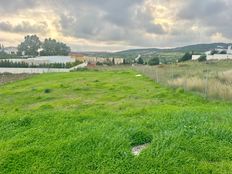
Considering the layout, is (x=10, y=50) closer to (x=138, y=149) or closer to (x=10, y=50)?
(x=10, y=50)

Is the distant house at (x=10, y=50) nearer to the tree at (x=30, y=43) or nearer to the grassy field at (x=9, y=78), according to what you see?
the tree at (x=30, y=43)

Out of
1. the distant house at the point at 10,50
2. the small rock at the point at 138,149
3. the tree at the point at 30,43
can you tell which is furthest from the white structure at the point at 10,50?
the small rock at the point at 138,149

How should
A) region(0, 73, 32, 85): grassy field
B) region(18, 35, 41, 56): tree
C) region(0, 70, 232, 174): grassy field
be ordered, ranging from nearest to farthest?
region(0, 70, 232, 174): grassy field, region(0, 73, 32, 85): grassy field, region(18, 35, 41, 56): tree

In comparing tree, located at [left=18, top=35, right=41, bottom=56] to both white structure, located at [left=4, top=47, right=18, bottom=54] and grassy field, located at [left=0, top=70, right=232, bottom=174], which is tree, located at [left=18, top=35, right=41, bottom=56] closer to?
white structure, located at [left=4, top=47, right=18, bottom=54]

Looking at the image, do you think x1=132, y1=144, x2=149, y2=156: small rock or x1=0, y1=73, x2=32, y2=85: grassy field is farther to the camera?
x1=0, y1=73, x2=32, y2=85: grassy field

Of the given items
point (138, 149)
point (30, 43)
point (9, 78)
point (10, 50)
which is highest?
point (30, 43)

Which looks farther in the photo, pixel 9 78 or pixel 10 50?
pixel 10 50

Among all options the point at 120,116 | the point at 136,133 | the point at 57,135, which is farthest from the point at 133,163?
the point at 120,116

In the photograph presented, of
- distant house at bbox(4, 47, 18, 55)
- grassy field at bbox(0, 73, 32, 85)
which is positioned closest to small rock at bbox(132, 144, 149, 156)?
grassy field at bbox(0, 73, 32, 85)

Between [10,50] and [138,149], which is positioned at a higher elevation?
[10,50]

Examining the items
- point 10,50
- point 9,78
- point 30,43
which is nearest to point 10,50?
point 10,50

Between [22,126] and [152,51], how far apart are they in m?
99.3

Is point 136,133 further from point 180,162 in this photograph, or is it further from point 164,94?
point 164,94

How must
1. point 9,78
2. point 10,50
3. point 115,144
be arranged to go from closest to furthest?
point 115,144 < point 9,78 < point 10,50
